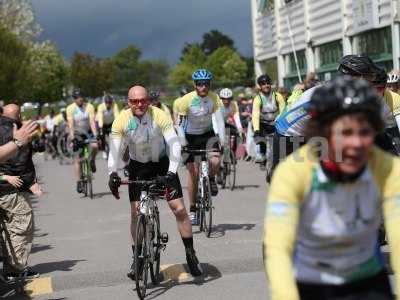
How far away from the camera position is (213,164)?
10578 mm

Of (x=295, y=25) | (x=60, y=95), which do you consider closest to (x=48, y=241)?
(x=295, y=25)

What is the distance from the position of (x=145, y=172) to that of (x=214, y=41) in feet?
541

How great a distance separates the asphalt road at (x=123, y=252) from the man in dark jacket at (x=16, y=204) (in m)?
0.27

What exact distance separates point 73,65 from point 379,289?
480ft

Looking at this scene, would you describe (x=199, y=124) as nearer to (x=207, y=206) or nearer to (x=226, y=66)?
(x=207, y=206)

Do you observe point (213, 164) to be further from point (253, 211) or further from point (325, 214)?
point (325, 214)

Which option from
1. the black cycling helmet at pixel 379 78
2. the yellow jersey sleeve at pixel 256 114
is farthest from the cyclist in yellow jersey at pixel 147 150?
the yellow jersey sleeve at pixel 256 114

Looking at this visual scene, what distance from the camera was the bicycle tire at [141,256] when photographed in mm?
6625

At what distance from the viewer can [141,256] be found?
671cm

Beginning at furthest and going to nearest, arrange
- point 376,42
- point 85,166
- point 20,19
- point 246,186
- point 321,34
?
1. point 20,19
2. point 321,34
3. point 376,42
4. point 246,186
5. point 85,166

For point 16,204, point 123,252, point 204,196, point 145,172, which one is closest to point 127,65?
point 204,196

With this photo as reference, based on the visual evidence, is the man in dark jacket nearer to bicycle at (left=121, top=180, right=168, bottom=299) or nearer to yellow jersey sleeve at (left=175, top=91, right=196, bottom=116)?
bicycle at (left=121, top=180, right=168, bottom=299)

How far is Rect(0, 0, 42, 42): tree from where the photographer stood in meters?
72.5

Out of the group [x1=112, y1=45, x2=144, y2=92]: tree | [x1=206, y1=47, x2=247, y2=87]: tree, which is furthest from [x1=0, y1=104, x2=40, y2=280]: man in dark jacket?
[x1=112, y1=45, x2=144, y2=92]: tree
